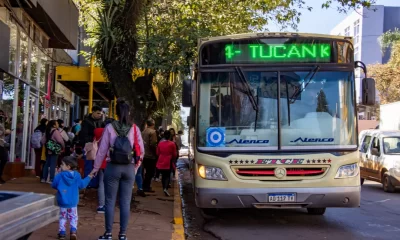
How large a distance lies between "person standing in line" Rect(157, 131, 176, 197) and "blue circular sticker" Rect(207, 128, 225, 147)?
154 inches

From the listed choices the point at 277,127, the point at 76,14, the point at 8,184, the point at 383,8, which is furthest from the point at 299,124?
the point at 383,8

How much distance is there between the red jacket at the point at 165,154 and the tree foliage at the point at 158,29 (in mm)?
919

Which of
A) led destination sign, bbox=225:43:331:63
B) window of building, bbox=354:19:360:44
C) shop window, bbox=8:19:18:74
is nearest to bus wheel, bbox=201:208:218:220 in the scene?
led destination sign, bbox=225:43:331:63

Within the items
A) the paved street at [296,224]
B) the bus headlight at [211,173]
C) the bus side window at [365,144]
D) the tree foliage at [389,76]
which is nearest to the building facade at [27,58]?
the paved street at [296,224]

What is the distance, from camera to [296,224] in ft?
30.1

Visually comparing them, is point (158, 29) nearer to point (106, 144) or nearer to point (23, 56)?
point (23, 56)

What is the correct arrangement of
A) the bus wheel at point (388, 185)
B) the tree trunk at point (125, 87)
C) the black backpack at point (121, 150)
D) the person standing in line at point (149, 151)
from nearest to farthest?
the black backpack at point (121, 150)
the tree trunk at point (125, 87)
the person standing in line at point (149, 151)
the bus wheel at point (388, 185)

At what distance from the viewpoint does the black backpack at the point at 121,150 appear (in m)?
6.48

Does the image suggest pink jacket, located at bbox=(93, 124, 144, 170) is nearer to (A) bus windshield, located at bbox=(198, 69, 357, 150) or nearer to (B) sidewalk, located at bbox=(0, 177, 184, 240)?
(B) sidewalk, located at bbox=(0, 177, 184, 240)

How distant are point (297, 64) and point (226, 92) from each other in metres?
1.26

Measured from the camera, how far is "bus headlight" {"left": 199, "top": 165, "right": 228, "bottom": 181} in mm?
8305

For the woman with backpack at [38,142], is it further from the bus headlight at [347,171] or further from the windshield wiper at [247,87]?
the bus headlight at [347,171]

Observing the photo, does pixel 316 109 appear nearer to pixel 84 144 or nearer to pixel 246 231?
pixel 246 231

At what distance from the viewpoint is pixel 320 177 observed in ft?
27.2
